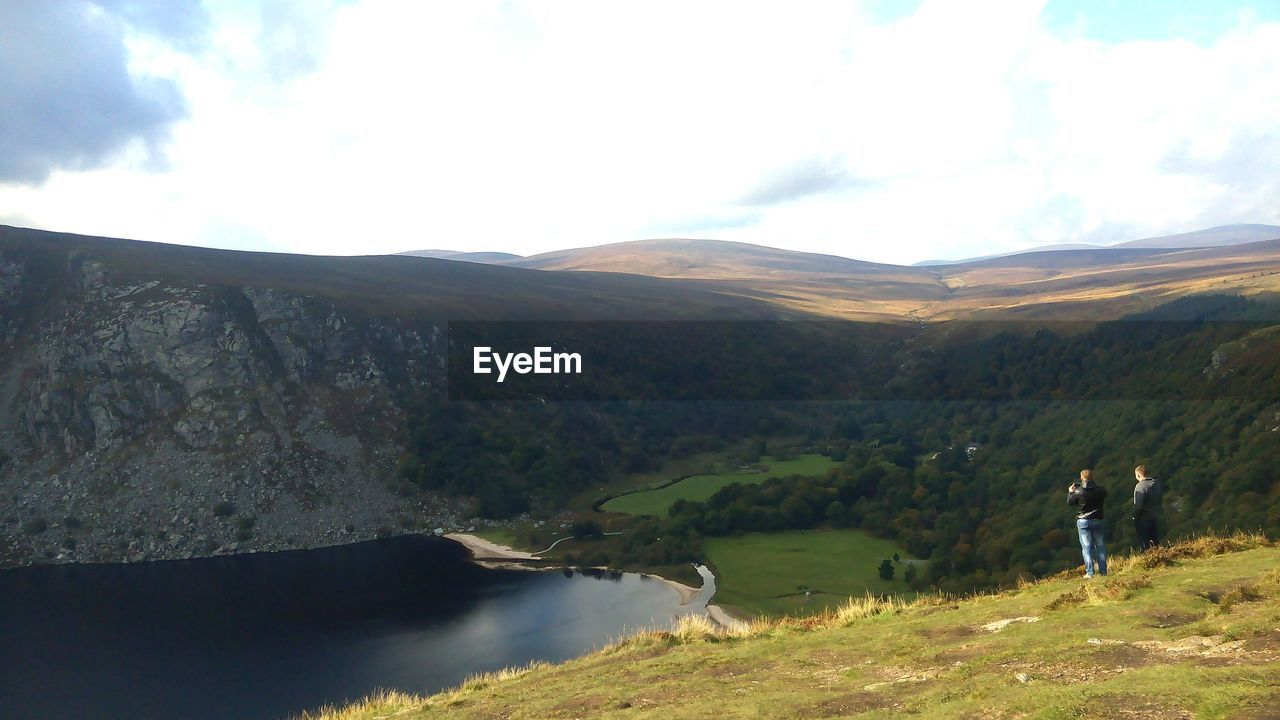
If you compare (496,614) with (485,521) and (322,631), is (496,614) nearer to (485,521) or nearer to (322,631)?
(322,631)

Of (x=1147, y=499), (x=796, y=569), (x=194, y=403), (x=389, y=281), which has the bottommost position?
(x=796, y=569)

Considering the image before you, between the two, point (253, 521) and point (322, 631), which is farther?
point (253, 521)

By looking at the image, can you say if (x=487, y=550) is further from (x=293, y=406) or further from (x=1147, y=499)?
(x=1147, y=499)

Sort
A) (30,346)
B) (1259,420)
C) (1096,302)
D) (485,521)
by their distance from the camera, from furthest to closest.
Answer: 1. (1096,302)
2. (30,346)
3. (485,521)
4. (1259,420)

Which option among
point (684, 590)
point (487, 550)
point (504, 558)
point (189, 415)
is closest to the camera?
point (684, 590)

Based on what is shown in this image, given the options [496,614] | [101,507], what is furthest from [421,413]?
[496,614]

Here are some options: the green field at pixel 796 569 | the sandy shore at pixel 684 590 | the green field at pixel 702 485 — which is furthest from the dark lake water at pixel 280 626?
the green field at pixel 702 485

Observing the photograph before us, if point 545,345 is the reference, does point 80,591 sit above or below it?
below

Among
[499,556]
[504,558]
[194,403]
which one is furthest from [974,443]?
[194,403]
